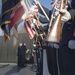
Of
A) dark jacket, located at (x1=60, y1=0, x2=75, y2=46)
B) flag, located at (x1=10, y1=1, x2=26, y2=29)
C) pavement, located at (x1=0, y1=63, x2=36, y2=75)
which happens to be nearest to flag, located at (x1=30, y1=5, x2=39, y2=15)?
flag, located at (x1=10, y1=1, x2=26, y2=29)

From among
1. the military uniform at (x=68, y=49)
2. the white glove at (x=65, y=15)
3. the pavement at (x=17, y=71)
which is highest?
the white glove at (x=65, y=15)

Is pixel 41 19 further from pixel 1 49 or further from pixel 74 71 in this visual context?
pixel 1 49

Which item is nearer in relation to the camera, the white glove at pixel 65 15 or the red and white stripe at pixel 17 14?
the white glove at pixel 65 15

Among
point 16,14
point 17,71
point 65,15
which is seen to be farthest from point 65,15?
point 17,71

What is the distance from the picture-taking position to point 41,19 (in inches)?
252

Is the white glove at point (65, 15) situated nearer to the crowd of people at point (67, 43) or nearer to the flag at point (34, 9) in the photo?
the crowd of people at point (67, 43)

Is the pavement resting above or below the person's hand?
below

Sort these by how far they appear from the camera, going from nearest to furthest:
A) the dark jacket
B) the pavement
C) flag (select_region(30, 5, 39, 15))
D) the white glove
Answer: the white glove
the dark jacket
flag (select_region(30, 5, 39, 15))
the pavement

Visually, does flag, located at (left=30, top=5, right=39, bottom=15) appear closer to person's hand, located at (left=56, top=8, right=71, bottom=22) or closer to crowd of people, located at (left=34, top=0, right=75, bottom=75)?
crowd of people, located at (left=34, top=0, right=75, bottom=75)

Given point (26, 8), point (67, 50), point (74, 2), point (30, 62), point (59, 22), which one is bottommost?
point (30, 62)

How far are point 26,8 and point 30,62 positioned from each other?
477 inches

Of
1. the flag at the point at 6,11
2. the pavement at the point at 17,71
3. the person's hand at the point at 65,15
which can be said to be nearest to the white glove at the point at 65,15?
the person's hand at the point at 65,15

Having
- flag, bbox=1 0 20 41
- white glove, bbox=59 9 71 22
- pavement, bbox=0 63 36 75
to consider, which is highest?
flag, bbox=1 0 20 41

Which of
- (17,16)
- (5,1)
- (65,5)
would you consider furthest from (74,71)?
(17,16)
